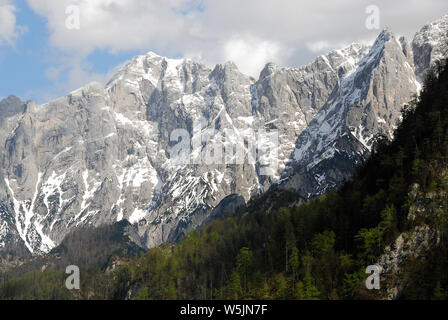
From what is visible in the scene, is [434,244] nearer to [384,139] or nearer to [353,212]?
[353,212]

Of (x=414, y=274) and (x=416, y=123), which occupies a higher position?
(x=416, y=123)

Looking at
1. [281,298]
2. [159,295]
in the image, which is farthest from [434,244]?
[159,295]

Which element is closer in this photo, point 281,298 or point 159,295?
point 281,298

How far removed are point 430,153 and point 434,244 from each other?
28150mm

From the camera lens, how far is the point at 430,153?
159375 millimetres

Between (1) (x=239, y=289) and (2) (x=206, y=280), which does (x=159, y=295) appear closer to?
(2) (x=206, y=280)

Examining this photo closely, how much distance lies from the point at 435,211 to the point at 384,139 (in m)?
55.4

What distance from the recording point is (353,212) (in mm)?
169875

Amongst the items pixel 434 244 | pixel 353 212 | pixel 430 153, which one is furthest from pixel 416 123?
pixel 434 244
